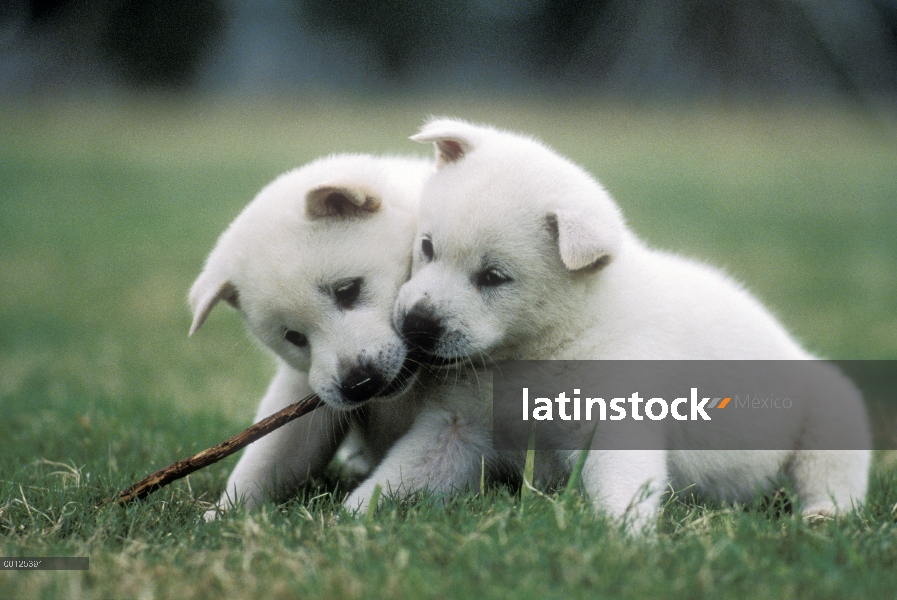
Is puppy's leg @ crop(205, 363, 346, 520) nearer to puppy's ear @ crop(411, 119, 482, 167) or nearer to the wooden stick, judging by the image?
the wooden stick

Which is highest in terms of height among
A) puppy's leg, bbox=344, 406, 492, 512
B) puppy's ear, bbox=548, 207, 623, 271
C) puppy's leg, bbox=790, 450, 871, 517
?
puppy's ear, bbox=548, 207, 623, 271

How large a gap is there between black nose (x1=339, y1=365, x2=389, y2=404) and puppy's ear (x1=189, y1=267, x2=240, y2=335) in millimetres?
646

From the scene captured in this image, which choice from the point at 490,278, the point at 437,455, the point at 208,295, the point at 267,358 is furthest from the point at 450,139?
the point at 267,358

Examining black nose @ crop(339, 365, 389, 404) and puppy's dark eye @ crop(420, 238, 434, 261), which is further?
puppy's dark eye @ crop(420, 238, 434, 261)

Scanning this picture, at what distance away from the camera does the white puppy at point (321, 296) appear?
3340 millimetres

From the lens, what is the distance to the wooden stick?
327cm

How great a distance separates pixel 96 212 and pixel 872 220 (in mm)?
11070

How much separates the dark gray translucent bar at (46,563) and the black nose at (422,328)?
125 centimetres

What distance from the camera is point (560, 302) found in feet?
11.0

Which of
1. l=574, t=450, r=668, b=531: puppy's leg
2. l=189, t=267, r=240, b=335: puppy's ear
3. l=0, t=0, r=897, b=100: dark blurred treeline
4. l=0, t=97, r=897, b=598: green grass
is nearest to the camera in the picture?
l=0, t=97, r=897, b=598: green grass

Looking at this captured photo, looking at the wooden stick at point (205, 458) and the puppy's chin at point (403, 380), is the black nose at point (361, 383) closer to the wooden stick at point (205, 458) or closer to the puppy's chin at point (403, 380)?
the puppy's chin at point (403, 380)

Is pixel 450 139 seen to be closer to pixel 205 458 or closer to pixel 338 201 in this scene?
pixel 338 201

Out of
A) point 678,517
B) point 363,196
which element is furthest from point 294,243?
point 678,517

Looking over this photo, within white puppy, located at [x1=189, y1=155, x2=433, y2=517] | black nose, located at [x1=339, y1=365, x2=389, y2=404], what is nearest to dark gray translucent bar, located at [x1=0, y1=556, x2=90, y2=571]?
white puppy, located at [x1=189, y1=155, x2=433, y2=517]
